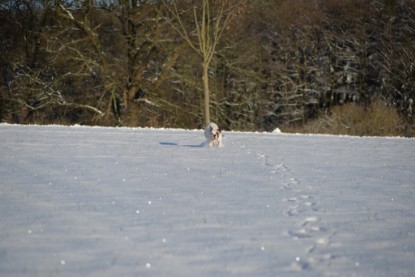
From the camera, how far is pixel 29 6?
92.6ft

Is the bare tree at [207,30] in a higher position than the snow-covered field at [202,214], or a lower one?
higher

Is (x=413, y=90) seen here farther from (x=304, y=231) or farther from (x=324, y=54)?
(x=304, y=231)

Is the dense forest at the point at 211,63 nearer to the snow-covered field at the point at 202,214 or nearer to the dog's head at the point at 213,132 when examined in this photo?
the dog's head at the point at 213,132

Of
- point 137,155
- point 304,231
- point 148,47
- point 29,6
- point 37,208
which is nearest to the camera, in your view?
point 304,231

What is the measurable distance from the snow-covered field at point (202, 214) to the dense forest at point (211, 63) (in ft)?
36.6

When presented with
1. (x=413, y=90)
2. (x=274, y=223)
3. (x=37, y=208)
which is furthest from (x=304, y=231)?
(x=413, y=90)

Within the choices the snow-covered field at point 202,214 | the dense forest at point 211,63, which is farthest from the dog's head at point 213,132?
the dense forest at point 211,63

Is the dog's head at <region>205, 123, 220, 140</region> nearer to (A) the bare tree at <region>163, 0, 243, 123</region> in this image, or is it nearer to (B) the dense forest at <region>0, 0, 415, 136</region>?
(A) the bare tree at <region>163, 0, 243, 123</region>

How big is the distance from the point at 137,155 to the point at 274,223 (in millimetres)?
6388

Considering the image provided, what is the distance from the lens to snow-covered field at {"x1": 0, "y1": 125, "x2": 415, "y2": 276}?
15.0 ft

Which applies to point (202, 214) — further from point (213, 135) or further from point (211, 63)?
point (211, 63)

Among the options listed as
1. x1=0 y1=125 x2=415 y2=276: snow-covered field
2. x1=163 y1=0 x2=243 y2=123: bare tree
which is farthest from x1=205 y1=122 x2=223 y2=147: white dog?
x1=163 y1=0 x2=243 y2=123: bare tree

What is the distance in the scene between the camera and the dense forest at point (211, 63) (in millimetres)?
24984

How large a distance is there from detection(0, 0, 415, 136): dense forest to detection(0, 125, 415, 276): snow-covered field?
1117cm
